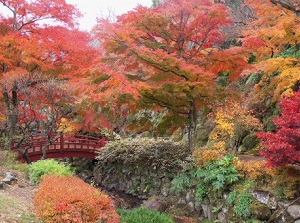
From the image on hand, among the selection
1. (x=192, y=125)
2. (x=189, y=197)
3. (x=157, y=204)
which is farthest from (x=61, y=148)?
(x=189, y=197)

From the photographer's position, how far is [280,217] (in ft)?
25.7

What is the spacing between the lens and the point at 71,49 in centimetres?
1195

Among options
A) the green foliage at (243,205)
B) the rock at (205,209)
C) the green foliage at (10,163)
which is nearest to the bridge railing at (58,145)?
the green foliage at (10,163)

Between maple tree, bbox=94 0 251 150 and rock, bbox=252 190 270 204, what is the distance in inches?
144

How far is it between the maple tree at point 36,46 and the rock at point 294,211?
9.10m

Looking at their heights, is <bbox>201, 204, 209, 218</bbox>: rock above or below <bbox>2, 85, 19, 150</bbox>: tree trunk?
below

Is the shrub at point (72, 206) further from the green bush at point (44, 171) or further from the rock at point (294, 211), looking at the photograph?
the rock at point (294, 211)

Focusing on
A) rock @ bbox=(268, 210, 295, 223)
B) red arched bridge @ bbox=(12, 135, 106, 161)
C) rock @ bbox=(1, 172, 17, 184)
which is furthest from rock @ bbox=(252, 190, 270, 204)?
red arched bridge @ bbox=(12, 135, 106, 161)

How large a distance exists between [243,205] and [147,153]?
6274 millimetres

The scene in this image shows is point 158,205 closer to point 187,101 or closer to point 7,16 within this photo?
point 187,101

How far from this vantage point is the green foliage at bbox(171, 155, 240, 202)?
375 inches

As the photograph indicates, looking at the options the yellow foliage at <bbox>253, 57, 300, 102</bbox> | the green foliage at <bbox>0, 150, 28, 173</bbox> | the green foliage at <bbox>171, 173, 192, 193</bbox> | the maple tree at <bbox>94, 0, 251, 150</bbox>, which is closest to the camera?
the yellow foliage at <bbox>253, 57, 300, 102</bbox>

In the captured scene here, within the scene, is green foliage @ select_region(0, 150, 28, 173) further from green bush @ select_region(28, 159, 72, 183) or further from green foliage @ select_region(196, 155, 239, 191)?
green foliage @ select_region(196, 155, 239, 191)

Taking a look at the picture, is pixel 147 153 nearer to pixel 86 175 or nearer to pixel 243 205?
pixel 243 205
